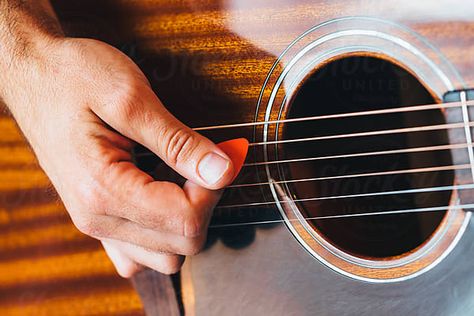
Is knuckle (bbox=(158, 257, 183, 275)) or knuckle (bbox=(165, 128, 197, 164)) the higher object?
knuckle (bbox=(165, 128, 197, 164))

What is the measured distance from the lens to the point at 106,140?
648 millimetres

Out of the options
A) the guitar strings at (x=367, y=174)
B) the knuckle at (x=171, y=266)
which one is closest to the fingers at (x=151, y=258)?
the knuckle at (x=171, y=266)

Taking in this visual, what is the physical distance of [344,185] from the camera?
0.70 meters

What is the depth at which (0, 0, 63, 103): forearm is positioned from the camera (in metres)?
0.71

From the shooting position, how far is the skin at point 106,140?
617mm

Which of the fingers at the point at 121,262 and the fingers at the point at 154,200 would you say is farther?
the fingers at the point at 121,262

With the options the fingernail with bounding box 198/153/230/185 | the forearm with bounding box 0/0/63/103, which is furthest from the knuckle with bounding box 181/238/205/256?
the forearm with bounding box 0/0/63/103

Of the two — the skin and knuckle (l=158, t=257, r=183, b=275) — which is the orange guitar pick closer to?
the skin

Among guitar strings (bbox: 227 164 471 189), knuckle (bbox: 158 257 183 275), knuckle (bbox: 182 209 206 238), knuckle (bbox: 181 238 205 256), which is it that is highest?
guitar strings (bbox: 227 164 471 189)

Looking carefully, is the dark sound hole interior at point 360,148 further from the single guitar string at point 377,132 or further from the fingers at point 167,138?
the fingers at point 167,138

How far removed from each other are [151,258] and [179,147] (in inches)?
7.7

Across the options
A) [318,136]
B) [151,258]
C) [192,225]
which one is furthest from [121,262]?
[318,136]

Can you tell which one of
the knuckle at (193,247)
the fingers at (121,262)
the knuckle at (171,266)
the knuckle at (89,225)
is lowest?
the fingers at (121,262)

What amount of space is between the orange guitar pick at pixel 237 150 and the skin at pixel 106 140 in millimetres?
43
